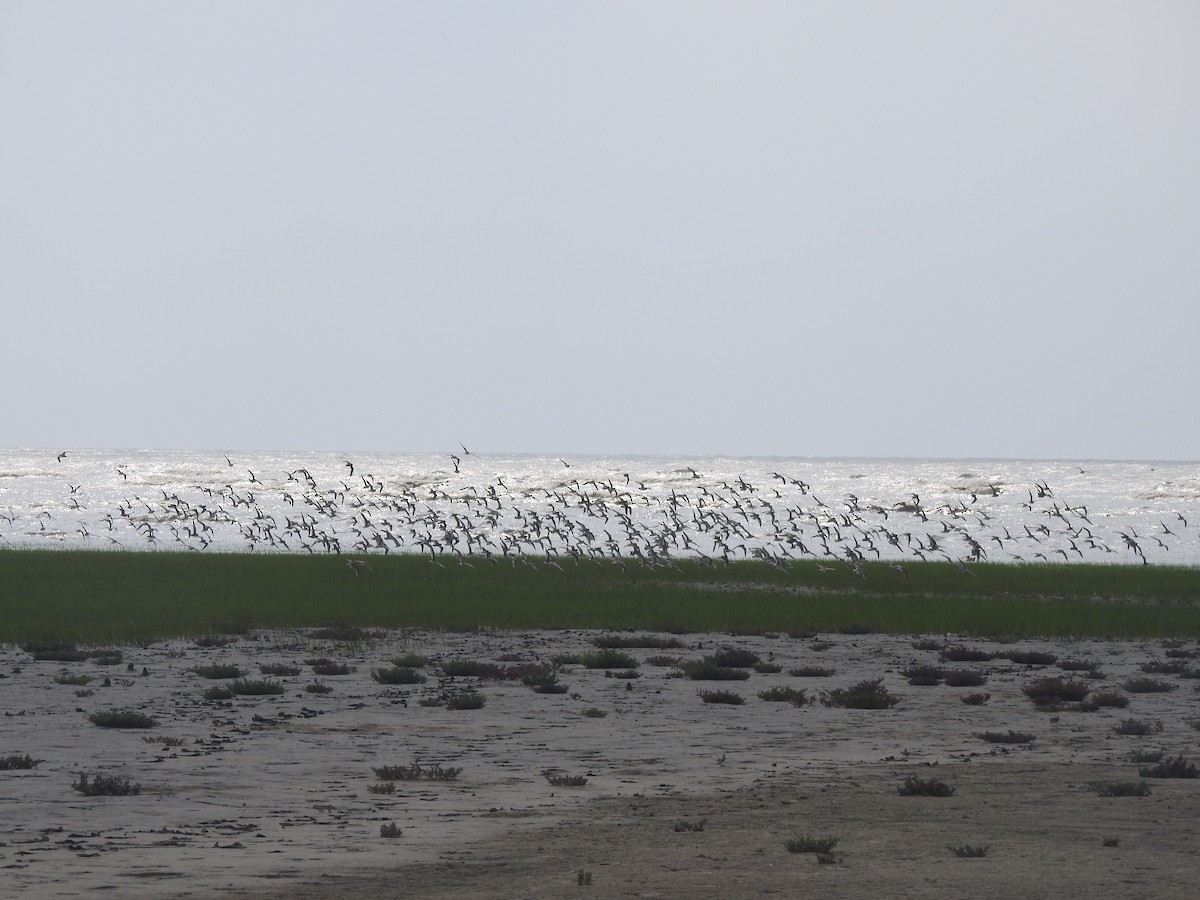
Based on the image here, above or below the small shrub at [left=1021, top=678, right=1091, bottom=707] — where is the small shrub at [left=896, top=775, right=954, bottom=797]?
above

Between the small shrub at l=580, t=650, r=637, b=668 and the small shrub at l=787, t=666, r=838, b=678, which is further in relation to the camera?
the small shrub at l=580, t=650, r=637, b=668

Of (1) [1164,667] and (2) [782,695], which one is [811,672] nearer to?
(2) [782,695]

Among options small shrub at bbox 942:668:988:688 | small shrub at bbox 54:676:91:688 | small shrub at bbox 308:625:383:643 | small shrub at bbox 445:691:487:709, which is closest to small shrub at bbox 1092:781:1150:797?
small shrub at bbox 942:668:988:688

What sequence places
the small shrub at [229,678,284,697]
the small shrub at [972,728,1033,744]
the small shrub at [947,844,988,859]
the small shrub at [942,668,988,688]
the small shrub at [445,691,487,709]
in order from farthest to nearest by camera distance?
the small shrub at [942,668,988,688] → the small shrub at [229,678,284,697] → the small shrub at [445,691,487,709] → the small shrub at [972,728,1033,744] → the small shrub at [947,844,988,859]

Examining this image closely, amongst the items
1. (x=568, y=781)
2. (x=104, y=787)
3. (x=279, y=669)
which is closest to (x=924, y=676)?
(x=568, y=781)

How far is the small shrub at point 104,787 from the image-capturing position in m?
10.6

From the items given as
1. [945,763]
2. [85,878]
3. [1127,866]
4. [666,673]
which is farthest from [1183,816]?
[666,673]

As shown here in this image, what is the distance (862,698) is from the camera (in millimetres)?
15891

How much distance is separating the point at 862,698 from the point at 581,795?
5.77m

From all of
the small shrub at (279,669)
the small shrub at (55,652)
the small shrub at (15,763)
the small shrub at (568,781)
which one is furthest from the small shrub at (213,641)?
the small shrub at (568,781)

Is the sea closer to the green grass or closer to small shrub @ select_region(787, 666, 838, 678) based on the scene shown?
the green grass

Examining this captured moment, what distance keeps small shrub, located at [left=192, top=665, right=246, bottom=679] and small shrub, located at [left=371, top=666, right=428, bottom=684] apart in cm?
174

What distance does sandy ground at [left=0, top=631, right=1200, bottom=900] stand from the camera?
8359 millimetres

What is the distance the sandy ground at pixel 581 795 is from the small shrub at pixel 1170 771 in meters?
0.21
